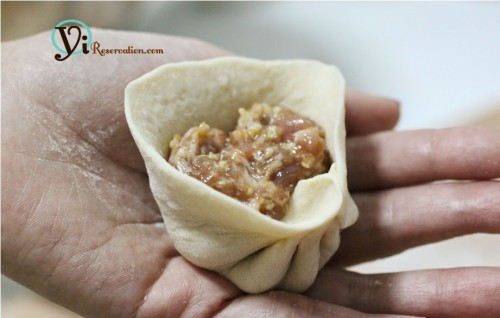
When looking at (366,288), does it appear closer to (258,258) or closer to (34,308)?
(258,258)

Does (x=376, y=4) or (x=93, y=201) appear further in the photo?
(x=376, y=4)

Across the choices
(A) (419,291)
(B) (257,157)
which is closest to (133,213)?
(B) (257,157)

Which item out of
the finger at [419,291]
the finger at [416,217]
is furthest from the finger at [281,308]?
the finger at [416,217]

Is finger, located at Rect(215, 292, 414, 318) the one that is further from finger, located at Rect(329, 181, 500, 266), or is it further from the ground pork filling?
finger, located at Rect(329, 181, 500, 266)

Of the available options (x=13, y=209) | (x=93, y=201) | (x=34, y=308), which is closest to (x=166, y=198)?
(x=93, y=201)

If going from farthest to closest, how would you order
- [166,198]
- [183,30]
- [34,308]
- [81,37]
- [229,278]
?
[183,30] → [34,308] → [81,37] → [229,278] → [166,198]

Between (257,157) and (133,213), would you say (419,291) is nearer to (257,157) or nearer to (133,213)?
(257,157)

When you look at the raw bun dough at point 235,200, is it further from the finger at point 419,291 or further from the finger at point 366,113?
the finger at point 366,113
